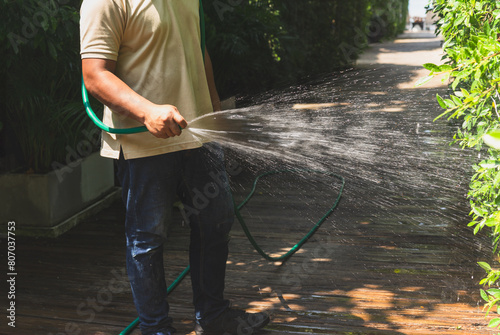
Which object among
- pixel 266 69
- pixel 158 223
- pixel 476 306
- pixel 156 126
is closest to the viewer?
pixel 156 126

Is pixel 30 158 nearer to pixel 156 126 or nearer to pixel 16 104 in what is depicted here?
pixel 16 104

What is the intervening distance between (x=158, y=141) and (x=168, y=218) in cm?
35

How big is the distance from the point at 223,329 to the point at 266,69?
6500mm

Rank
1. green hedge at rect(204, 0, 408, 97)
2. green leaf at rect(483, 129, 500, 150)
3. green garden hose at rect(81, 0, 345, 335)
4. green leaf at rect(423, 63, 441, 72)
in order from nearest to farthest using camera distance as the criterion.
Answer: green leaf at rect(483, 129, 500, 150), green leaf at rect(423, 63, 441, 72), green garden hose at rect(81, 0, 345, 335), green hedge at rect(204, 0, 408, 97)

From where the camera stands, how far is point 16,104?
4.16 meters

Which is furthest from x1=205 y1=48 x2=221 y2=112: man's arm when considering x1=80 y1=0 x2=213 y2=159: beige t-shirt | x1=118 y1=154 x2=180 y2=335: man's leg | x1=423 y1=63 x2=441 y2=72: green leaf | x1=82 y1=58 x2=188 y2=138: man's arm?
x1=423 y1=63 x2=441 y2=72: green leaf

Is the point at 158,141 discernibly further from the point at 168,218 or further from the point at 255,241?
the point at 255,241

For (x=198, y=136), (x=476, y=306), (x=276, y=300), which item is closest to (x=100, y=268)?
(x=276, y=300)

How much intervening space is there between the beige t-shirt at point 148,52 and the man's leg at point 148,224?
80 mm

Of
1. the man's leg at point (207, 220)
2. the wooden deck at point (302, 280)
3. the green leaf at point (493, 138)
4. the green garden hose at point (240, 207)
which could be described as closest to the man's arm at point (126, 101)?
the green garden hose at point (240, 207)
